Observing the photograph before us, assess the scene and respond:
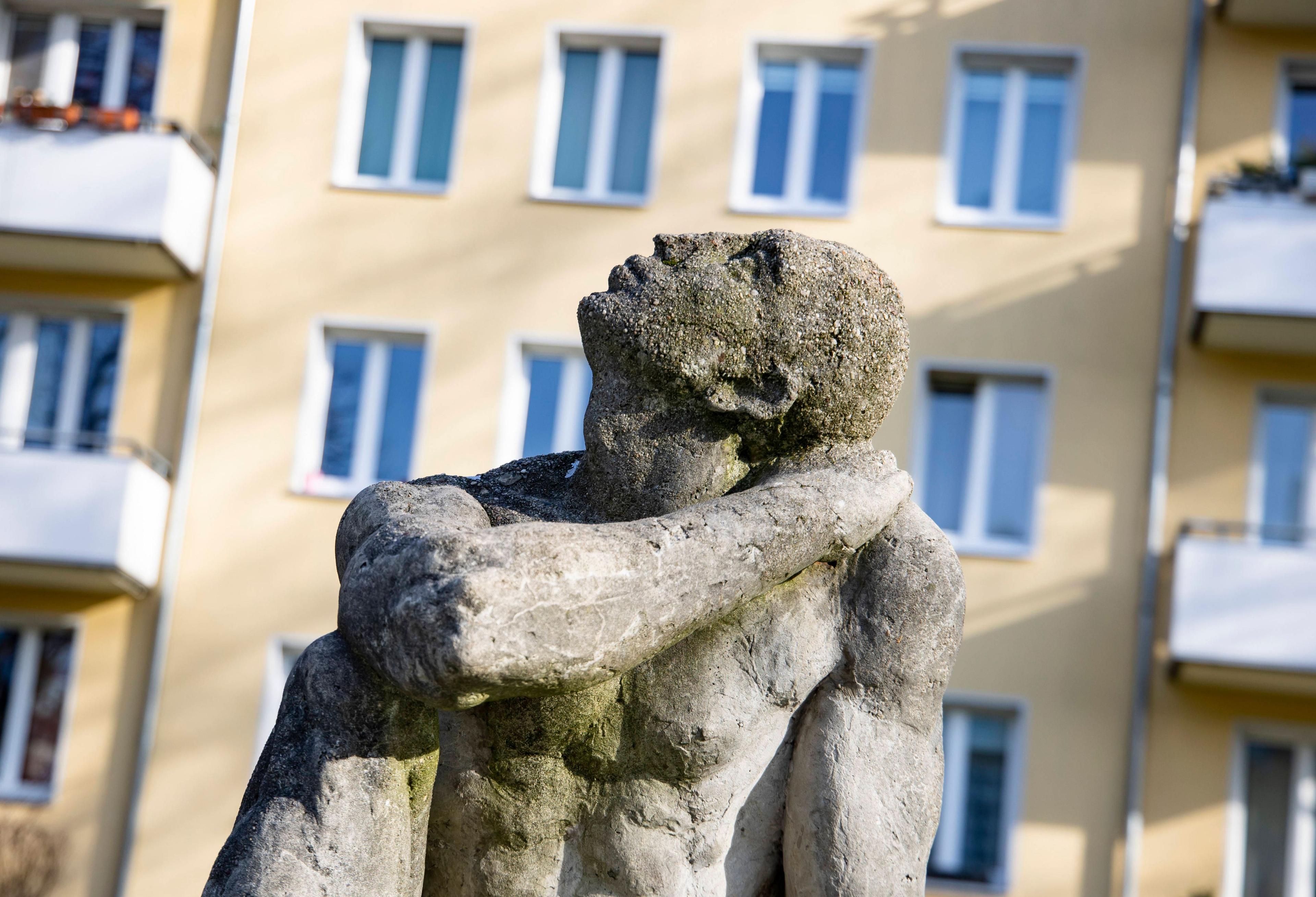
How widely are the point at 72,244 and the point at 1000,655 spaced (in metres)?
9.50

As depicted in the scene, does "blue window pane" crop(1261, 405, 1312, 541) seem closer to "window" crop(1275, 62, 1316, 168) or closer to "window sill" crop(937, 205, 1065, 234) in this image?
"window" crop(1275, 62, 1316, 168)

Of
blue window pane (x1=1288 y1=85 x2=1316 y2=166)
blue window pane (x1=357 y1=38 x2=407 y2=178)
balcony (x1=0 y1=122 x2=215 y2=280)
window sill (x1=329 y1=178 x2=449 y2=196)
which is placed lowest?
balcony (x1=0 y1=122 x2=215 y2=280)

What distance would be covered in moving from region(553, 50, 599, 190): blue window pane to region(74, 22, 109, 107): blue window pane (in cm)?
483

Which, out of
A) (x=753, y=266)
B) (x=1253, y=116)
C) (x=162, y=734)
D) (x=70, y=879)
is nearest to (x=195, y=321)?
(x=162, y=734)

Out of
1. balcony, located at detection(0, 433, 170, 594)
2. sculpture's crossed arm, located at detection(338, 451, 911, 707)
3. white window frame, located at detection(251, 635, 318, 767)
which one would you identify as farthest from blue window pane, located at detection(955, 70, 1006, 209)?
sculpture's crossed arm, located at detection(338, 451, 911, 707)

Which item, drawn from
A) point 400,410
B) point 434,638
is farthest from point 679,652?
point 400,410

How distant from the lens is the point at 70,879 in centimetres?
1752

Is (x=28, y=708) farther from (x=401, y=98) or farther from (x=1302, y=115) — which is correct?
(x=1302, y=115)

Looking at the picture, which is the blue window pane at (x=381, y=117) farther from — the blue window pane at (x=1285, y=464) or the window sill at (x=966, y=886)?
the blue window pane at (x=1285, y=464)

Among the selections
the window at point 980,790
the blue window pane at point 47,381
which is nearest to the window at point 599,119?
the blue window pane at point 47,381

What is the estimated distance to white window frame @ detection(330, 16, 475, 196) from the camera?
61.8 feet

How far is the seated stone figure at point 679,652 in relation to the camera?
3.02 metres

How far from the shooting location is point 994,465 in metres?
17.9

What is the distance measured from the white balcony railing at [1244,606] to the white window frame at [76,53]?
11.3m
